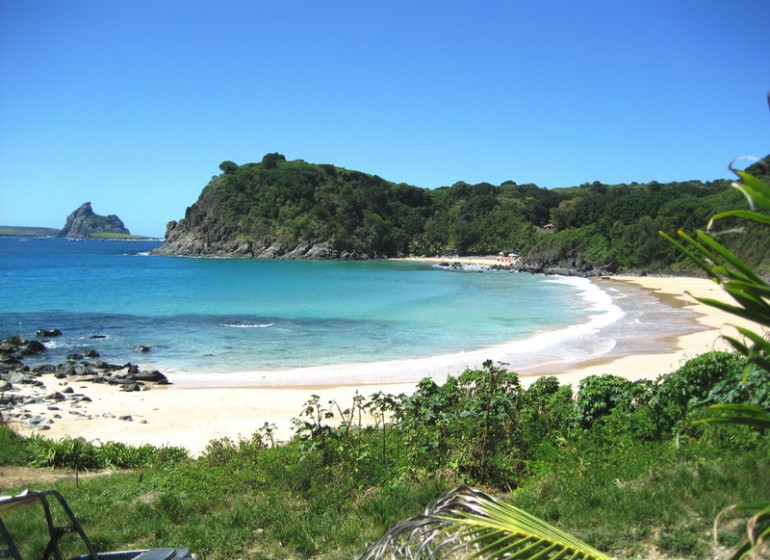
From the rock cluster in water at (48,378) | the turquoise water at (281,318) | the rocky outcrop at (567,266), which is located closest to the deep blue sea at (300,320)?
the turquoise water at (281,318)

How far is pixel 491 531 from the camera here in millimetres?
2242

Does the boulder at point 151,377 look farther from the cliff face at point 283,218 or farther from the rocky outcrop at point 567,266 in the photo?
the cliff face at point 283,218

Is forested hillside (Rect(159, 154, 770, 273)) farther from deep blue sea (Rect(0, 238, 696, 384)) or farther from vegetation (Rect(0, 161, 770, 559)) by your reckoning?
vegetation (Rect(0, 161, 770, 559))

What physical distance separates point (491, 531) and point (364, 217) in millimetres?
122816

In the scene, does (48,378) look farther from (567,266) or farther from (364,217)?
(364,217)

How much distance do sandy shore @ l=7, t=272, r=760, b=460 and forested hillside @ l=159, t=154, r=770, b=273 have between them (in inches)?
2635

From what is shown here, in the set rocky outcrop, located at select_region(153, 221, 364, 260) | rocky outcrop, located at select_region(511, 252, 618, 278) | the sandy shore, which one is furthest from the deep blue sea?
rocky outcrop, located at select_region(153, 221, 364, 260)

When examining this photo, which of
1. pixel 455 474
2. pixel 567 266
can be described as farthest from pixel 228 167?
pixel 455 474

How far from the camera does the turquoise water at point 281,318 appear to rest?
23.2m

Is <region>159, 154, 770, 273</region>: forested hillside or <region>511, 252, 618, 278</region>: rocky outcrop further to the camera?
<region>159, 154, 770, 273</region>: forested hillside

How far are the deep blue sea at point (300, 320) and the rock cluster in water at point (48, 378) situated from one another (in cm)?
111

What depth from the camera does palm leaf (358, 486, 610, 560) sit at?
1920 millimetres

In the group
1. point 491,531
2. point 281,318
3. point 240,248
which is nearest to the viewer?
point 491,531

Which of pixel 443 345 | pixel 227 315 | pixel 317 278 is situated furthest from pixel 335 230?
pixel 443 345
